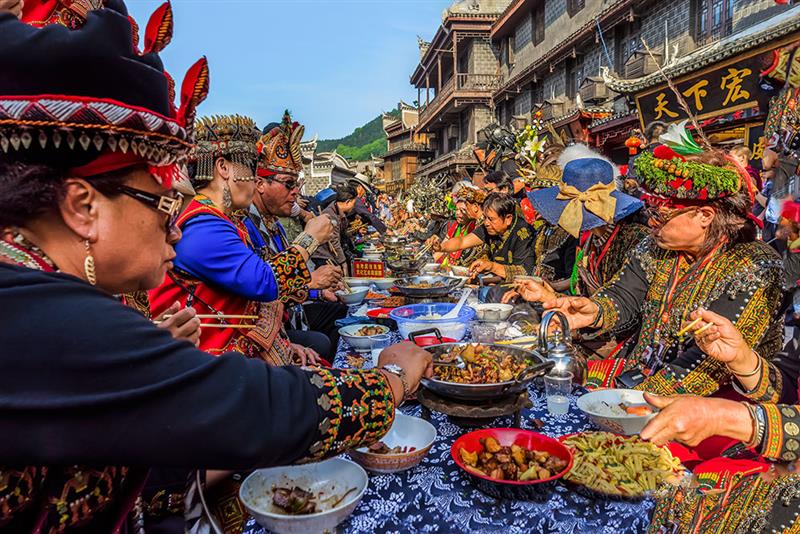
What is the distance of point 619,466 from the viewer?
1434mm

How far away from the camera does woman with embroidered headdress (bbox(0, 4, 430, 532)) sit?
79 centimetres

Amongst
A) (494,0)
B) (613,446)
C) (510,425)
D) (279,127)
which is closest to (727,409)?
(613,446)

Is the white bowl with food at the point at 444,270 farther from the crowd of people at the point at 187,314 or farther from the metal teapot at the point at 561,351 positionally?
the metal teapot at the point at 561,351

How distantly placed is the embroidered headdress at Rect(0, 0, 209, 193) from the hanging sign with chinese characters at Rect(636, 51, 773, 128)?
8.18 meters

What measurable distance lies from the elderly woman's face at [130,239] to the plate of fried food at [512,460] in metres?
1.01

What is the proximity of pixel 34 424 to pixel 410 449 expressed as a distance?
42.3 inches

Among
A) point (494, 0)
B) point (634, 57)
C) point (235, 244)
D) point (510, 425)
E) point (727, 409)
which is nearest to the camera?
point (727, 409)

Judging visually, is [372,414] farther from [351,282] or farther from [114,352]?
[351,282]

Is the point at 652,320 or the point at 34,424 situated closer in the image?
the point at 34,424

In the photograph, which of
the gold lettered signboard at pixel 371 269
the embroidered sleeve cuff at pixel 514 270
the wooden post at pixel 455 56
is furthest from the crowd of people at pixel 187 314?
the wooden post at pixel 455 56

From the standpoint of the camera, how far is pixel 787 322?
7.57ft

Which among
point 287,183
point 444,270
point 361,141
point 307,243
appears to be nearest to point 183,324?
point 307,243

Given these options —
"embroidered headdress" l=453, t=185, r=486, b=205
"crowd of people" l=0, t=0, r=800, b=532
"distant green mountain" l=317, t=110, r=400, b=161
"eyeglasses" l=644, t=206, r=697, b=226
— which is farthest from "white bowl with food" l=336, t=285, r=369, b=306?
"distant green mountain" l=317, t=110, r=400, b=161

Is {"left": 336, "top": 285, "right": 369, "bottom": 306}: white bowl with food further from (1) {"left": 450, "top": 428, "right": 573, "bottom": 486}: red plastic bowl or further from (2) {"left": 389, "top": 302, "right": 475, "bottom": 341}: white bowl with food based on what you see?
(1) {"left": 450, "top": 428, "right": 573, "bottom": 486}: red plastic bowl
